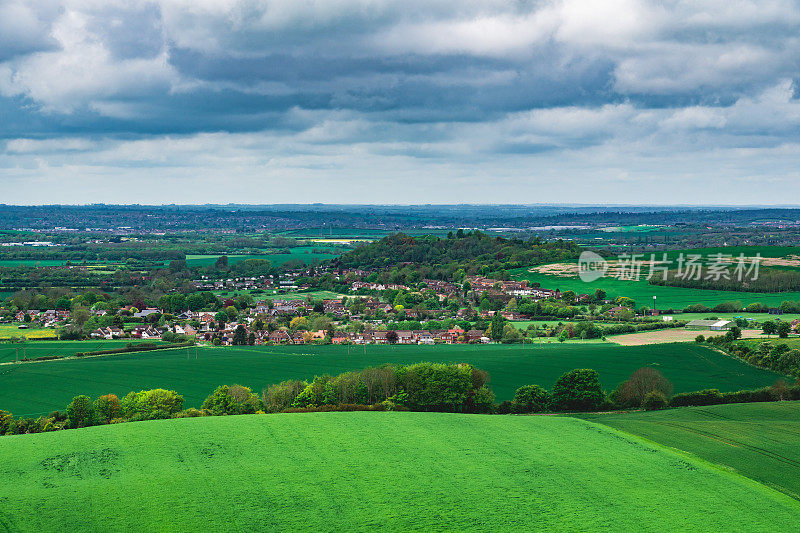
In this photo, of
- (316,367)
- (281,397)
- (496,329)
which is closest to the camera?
(281,397)

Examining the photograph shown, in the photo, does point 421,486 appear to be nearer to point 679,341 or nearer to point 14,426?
point 14,426

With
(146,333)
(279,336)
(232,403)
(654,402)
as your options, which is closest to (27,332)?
(146,333)

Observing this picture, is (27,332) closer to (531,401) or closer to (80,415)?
(80,415)

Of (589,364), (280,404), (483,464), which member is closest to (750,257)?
(589,364)

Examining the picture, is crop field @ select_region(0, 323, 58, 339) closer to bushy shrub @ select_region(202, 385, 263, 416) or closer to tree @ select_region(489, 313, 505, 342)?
bushy shrub @ select_region(202, 385, 263, 416)

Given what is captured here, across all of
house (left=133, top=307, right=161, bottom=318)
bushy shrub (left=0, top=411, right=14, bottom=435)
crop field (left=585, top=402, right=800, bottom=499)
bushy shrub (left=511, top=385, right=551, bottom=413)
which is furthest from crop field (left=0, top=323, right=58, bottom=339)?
crop field (left=585, top=402, right=800, bottom=499)

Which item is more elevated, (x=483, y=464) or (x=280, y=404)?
(x=483, y=464)
